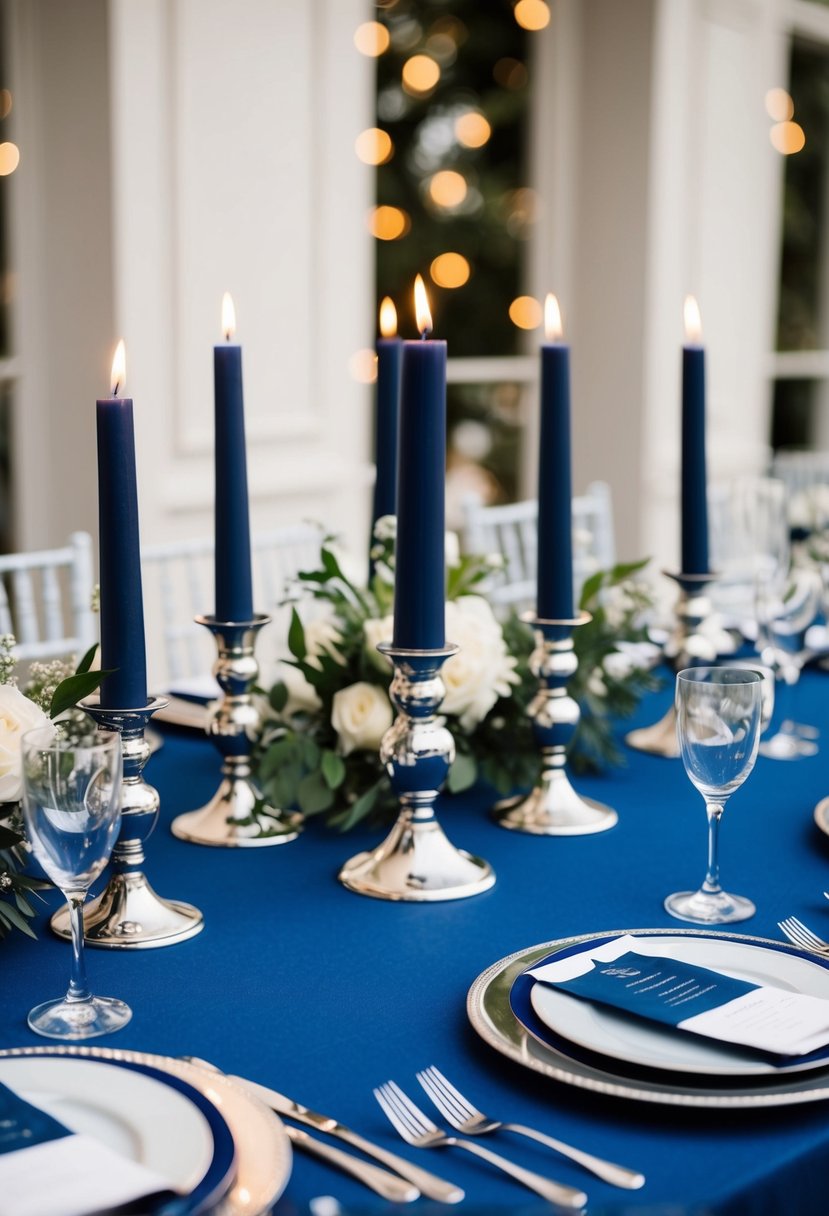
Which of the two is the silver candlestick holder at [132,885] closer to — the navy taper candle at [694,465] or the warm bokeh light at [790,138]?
the navy taper candle at [694,465]

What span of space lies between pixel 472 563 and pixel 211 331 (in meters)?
1.72

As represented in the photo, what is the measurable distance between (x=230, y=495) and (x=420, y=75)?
3.31 m

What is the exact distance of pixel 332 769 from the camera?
50.8 inches

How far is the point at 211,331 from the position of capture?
3.06 m

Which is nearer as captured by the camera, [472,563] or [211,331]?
[472,563]

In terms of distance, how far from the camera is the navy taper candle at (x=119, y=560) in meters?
1.03

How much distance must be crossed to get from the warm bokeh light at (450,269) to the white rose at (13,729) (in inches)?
139

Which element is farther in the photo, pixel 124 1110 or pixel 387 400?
pixel 387 400

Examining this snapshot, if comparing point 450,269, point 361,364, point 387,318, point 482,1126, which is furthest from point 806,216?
point 482,1126

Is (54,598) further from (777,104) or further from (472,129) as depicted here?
(777,104)

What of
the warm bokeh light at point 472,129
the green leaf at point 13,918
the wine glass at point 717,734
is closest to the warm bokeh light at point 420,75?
the warm bokeh light at point 472,129

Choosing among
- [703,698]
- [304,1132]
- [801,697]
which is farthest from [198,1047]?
[801,697]

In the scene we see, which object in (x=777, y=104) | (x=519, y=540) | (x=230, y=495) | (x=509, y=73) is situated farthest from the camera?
(x=777, y=104)

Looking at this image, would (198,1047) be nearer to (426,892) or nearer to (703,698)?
Answer: (426,892)
